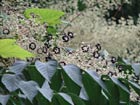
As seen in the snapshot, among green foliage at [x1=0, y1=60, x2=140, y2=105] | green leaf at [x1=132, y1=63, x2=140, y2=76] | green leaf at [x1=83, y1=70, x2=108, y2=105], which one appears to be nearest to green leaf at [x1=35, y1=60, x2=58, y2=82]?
green foliage at [x1=0, y1=60, x2=140, y2=105]

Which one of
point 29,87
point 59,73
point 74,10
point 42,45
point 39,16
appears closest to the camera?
point 29,87

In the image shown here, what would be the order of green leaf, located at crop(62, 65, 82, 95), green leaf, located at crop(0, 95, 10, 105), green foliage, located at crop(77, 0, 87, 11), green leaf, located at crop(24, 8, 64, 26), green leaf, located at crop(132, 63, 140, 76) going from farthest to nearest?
green foliage, located at crop(77, 0, 87, 11) < green leaf, located at crop(24, 8, 64, 26) < green leaf, located at crop(132, 63, 140, 76) < green leaf, located at crop(62, 65, 82, 95) < green leaf, located at crop(0, 95, 10, 105)

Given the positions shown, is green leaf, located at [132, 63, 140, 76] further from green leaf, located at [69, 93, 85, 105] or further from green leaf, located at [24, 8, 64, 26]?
green leaf, located at [24, 8, 64, 26]

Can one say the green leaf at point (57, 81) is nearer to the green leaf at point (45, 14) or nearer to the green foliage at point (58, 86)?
the green foliage at point (58, 86)

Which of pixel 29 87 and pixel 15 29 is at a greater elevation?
pixel 15 29

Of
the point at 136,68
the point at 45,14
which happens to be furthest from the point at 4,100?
the point at 45,14

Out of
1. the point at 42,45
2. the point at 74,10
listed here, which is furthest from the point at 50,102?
the point at 74,10

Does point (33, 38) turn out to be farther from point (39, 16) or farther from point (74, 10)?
point (74, 10)
